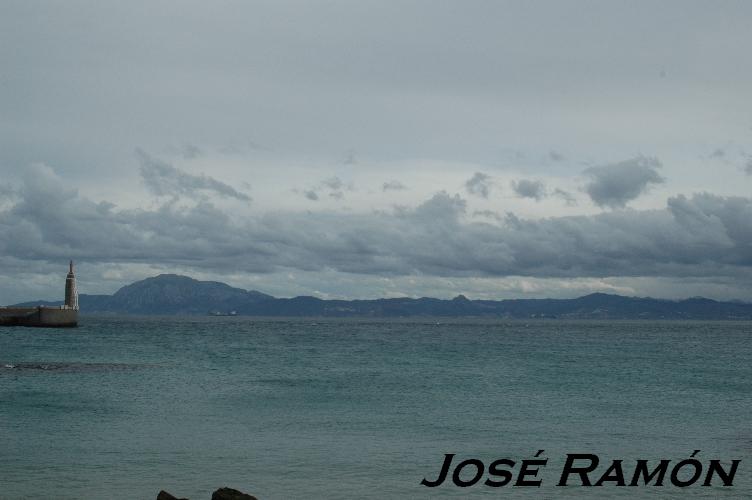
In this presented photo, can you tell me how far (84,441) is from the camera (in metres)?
38.2

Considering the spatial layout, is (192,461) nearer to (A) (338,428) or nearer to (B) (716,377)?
(A) (338,428)

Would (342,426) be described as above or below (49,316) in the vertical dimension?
below

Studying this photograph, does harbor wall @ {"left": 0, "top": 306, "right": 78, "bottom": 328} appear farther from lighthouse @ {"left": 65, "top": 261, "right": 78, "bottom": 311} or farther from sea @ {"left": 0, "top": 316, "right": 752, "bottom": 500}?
sea @ {"left": 0, "top": 316, "right": 752, "bottom": 500}

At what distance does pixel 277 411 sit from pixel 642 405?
2594 cm

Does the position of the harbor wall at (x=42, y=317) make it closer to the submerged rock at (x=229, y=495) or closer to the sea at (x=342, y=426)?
the sea at (x=342, y=426)

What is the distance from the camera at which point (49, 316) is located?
166m

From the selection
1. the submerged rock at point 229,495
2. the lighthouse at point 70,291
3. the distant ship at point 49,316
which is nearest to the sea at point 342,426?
the submerged rock at point 229,495

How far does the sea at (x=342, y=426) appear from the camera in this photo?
1190 inches

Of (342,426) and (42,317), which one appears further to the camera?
(42,317)

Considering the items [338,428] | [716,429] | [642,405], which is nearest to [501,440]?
[338,428]

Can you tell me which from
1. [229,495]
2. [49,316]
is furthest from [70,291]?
[229,495]

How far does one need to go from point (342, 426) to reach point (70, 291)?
13645 centimetres

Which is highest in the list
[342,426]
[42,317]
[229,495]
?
[42,317]

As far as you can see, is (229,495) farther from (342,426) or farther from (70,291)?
(70,291)
